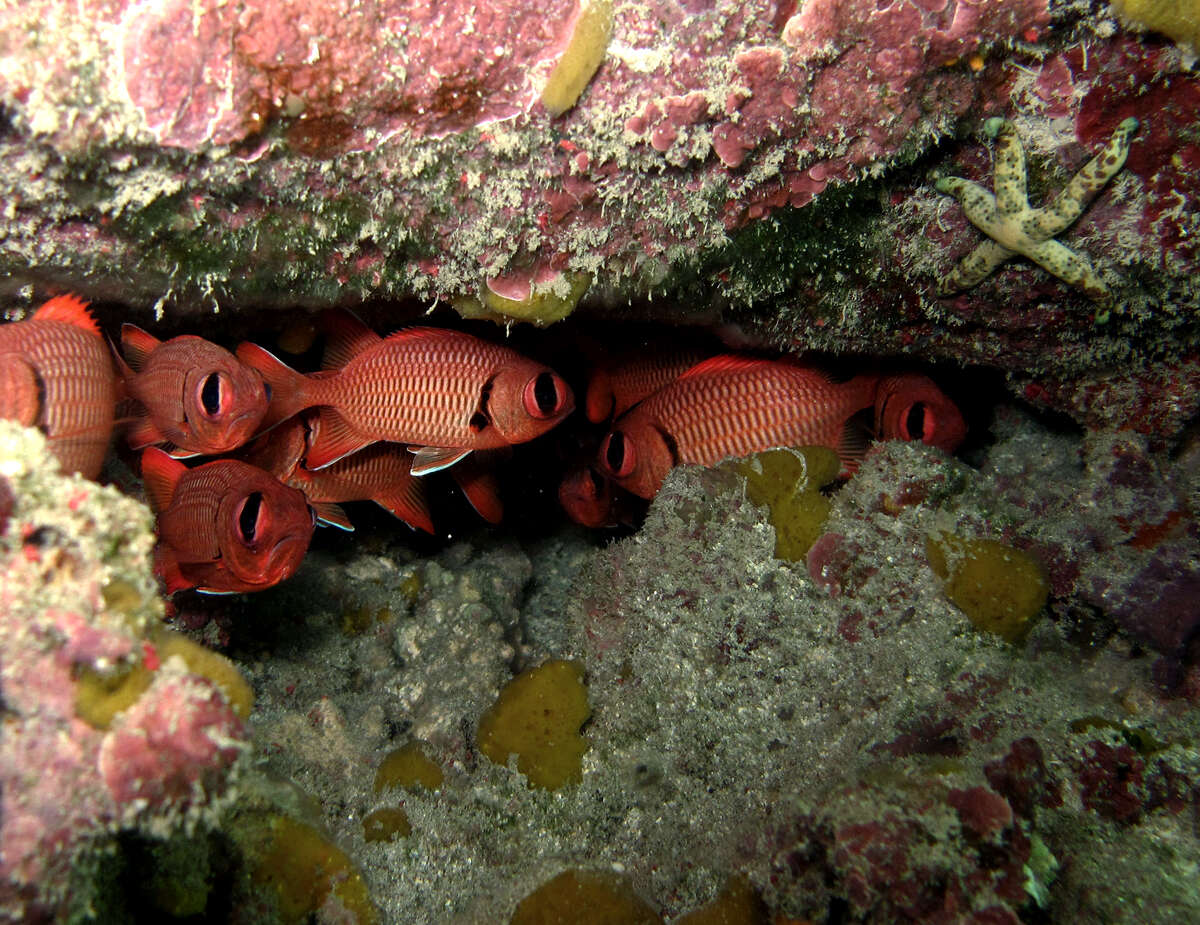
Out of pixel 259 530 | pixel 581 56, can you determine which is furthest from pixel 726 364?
pixel 259 530

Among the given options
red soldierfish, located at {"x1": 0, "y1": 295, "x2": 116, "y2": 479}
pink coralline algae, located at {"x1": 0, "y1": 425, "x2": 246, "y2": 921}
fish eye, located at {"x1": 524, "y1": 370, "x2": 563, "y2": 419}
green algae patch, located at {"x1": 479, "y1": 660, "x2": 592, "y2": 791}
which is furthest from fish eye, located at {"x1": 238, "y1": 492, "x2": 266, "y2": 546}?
green algae patch, located at {"x1": 479, "y1": 660, "x2": 592, "y2": 791}

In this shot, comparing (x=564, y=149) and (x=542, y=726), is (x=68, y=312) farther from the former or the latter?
(x=542, y=726)

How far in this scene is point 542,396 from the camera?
341cm

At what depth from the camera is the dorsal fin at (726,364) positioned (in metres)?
4.07

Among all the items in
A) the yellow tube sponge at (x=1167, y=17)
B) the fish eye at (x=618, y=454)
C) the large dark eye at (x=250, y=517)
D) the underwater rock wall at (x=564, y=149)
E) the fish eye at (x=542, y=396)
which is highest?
the yellow tube sponge at (x=1167, y=17)

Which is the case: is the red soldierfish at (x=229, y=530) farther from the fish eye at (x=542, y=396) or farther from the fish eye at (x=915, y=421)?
the fish eye at (x=915, y=421)

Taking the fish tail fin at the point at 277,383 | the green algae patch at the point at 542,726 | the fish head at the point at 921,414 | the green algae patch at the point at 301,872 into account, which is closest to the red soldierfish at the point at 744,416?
the fish head at the point at 921,414

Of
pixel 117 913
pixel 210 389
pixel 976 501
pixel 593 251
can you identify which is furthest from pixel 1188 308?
pixel 117 913

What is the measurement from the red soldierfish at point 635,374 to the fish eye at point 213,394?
2.53 m

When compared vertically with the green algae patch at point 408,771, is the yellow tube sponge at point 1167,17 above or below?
above

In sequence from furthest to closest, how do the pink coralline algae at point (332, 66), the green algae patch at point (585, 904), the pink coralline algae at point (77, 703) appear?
the green algae patch at point (585, 904), the pink coralline algae at point (332, 66), the pink coralline algae at point (77, 703)

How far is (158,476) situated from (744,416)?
10.2ft

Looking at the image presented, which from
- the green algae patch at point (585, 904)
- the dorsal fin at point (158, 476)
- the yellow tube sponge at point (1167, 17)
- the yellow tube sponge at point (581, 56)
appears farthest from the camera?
the dorsal fin at point (158, 476)

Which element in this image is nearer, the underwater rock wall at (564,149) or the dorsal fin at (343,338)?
the underwater rock wall at (564,149)
